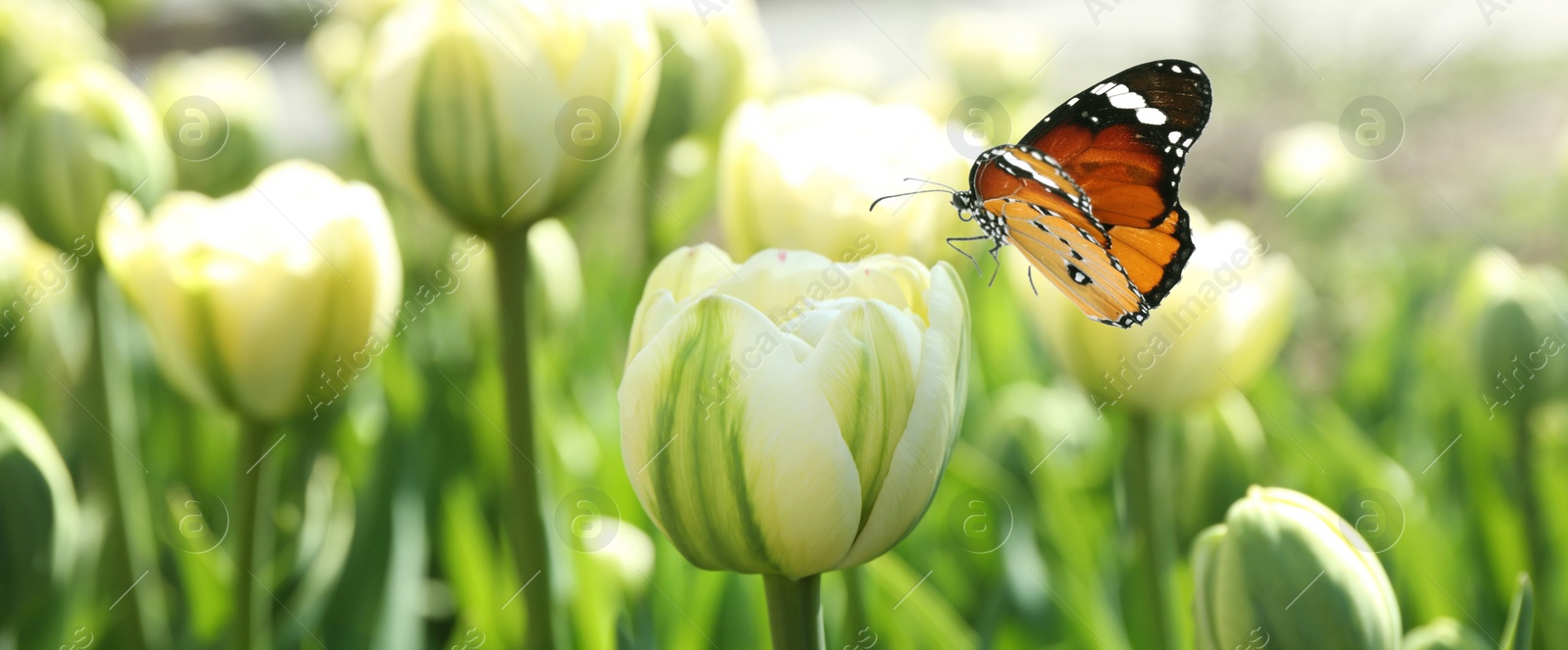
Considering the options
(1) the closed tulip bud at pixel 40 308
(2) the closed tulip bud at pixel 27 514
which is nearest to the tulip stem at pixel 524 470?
A: (2) the closed tulip bud at pixel 27 514

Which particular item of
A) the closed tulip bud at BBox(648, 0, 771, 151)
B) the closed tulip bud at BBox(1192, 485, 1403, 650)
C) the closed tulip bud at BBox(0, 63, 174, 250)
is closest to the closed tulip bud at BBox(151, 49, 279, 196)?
the closed tulip bud at BBox(0, 63, 174, 250)

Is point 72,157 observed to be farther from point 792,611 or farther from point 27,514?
point 792,611

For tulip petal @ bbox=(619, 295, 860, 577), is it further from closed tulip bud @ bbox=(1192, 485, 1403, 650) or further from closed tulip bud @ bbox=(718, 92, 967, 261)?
closed tulip bud @ bbox=(718, 92, 967, 261)

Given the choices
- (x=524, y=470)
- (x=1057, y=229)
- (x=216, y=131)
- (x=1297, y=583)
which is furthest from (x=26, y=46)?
(x=1297, y=583)

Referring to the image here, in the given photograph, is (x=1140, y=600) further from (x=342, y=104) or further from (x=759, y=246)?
(x=342, y=104)

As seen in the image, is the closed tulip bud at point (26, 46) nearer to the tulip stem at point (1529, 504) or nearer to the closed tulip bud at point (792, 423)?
the closed tulip bud at point (792, 423)

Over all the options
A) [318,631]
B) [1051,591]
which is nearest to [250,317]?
[318,631]
